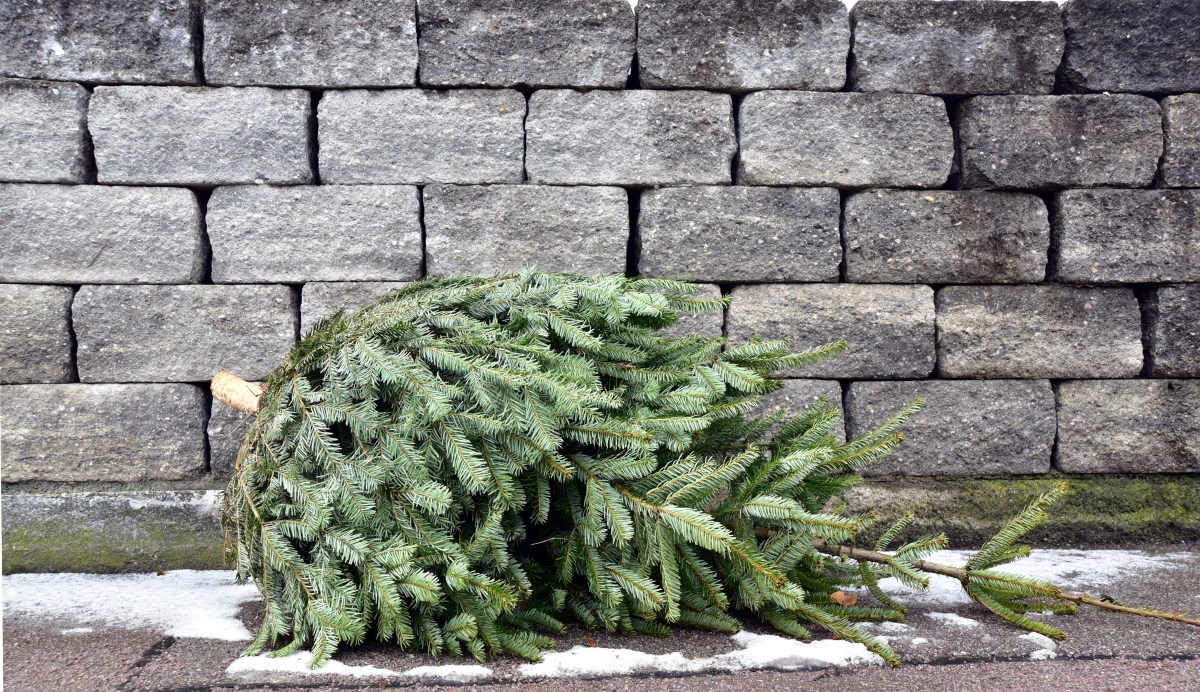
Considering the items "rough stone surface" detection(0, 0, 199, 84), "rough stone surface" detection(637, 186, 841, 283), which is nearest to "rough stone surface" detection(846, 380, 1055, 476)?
"rough stone surface" detection(637, 186, 841, 283)

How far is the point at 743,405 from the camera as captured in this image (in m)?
2.47

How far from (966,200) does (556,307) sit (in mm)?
2211

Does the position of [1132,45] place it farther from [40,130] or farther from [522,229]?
[40,130]

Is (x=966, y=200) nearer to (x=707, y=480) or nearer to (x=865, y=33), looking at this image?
(x=865, y=33)

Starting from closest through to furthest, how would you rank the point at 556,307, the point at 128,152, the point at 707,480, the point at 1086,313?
the point at 707,480
the point at 556,307
the point at 128,152
the point at 1086,313

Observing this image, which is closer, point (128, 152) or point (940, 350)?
point (128, 152)

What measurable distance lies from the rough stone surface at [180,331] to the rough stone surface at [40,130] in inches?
20.8

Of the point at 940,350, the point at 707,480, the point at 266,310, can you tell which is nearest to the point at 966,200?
the point at 940,350

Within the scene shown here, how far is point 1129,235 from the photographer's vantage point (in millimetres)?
3586

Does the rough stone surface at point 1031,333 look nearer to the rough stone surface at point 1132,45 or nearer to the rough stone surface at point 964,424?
the rough stone surface at point 964,424

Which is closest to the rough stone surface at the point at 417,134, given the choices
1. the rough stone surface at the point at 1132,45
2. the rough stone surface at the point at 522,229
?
the rough stone surface at the point at 522,229

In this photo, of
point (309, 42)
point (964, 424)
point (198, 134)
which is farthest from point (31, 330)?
point (964, 424)

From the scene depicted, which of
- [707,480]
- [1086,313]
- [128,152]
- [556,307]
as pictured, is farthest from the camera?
[1086,313]

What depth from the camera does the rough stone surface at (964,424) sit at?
3590 mm
